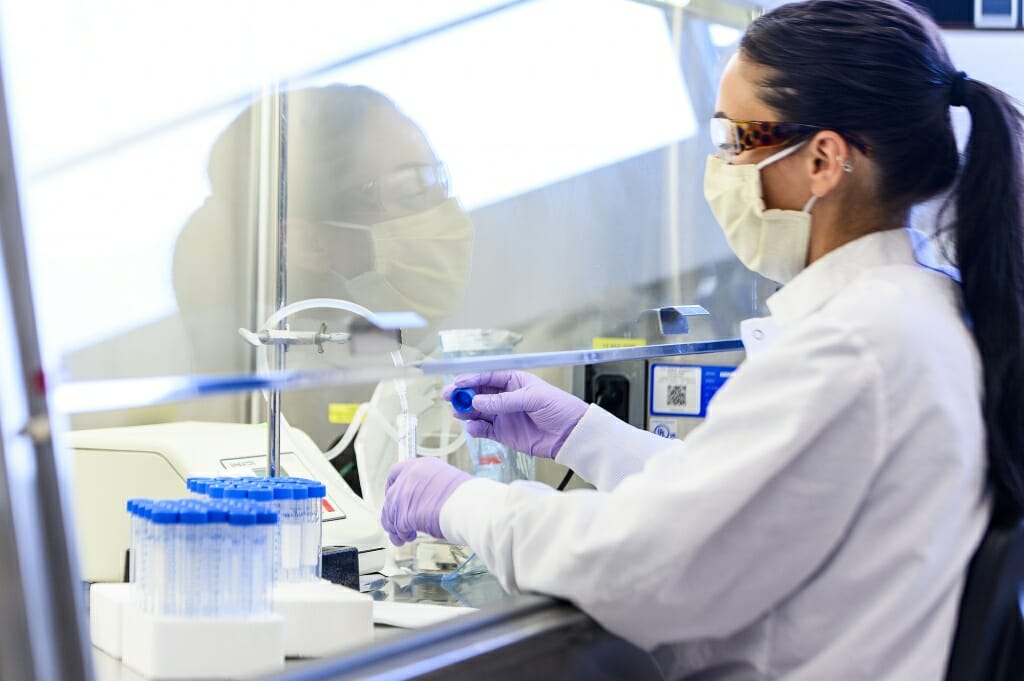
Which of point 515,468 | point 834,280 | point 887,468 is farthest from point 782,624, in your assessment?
point 515,468

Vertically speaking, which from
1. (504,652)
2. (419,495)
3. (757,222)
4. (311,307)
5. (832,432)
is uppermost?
(757,222)

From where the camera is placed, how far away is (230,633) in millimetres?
1073

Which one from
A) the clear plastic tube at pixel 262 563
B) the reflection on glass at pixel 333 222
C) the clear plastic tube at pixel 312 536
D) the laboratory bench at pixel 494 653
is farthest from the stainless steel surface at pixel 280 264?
the laboratory bench at pixel 494 653

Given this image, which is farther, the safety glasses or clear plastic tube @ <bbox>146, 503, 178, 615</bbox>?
the safety glasses

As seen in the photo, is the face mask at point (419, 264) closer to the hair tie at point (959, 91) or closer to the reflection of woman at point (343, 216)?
the reflection of woman at point (343, 216)

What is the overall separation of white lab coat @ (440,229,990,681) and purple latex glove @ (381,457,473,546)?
0.14 m

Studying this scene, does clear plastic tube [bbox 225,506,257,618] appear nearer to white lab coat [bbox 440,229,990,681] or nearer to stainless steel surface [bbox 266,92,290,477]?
white lab coat [bbox 440,229,990,681]

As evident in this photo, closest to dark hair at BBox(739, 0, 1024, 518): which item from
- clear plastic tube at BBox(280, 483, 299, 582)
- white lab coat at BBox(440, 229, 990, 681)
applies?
white lab coat at BBox(440, 229, 990, 681)

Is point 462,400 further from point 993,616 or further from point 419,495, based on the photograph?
point 993,616

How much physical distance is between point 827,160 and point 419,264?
23.1 inches

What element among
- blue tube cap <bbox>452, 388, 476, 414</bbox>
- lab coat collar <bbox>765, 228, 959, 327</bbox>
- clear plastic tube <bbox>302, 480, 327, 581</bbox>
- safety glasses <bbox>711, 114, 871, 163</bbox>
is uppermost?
safety glasses <bbox>711, 114, 871, 163</bbox>

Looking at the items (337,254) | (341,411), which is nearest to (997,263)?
(337,254)

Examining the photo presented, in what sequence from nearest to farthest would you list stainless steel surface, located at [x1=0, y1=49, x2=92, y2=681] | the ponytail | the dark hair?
stainless steel surface, located at [x1=0, y1=49, x2=92, y2=681] → the ponytail → the dark hair

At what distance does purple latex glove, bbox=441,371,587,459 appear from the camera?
169 cm
